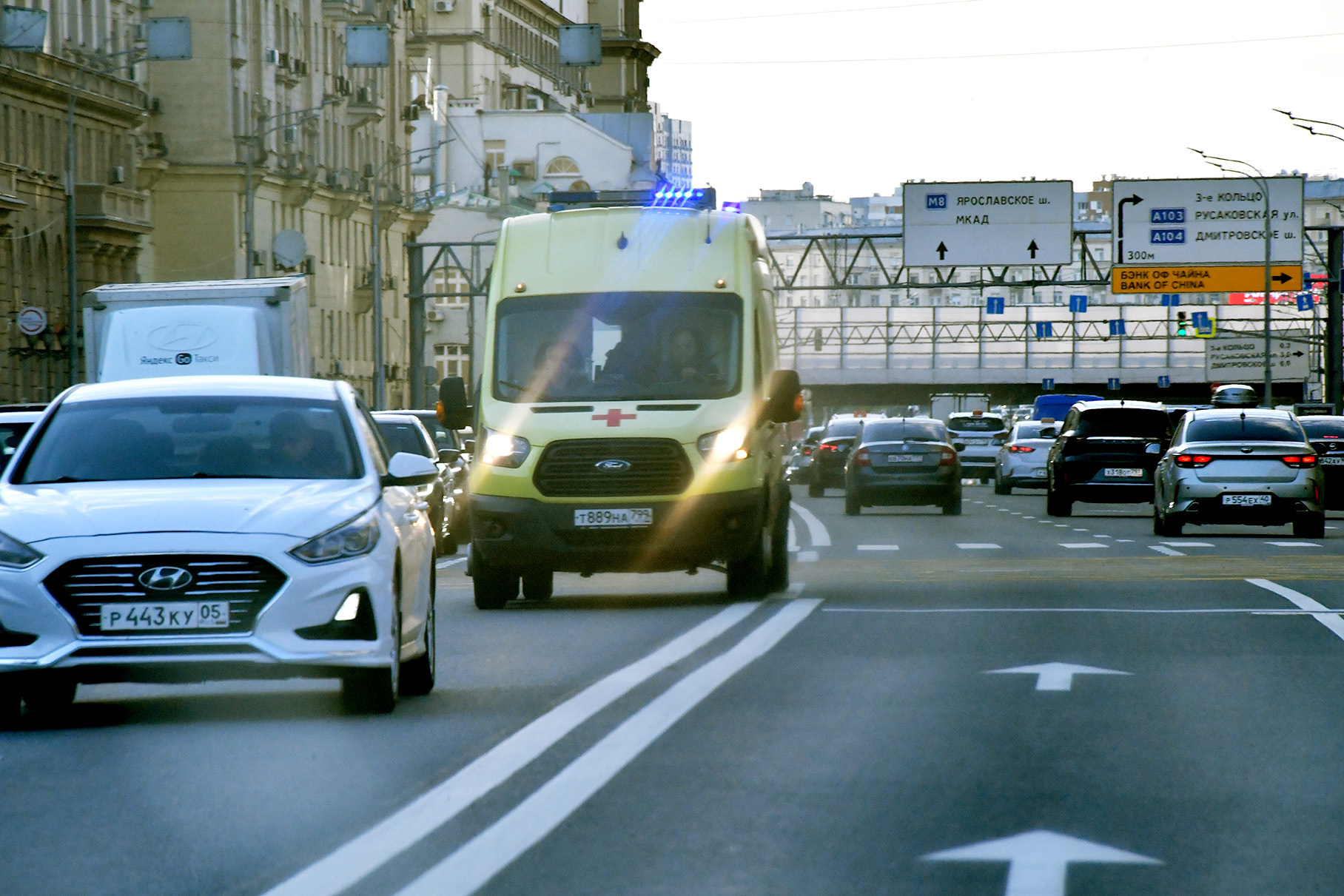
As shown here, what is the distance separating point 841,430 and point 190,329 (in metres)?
27.1

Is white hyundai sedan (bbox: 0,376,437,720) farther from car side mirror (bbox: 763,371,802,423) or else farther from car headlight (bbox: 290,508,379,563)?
car side mirror (bbox: 763,371,802,423)

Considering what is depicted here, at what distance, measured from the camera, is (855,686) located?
1298 centimetres

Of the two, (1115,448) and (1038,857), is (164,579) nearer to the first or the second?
(1038,857)

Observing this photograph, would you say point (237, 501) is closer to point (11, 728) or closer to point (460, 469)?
point (11, 728)

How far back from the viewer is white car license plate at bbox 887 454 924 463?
4209 cm

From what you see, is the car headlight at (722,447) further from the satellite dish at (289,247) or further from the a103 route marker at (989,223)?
the satellite dish at (289,247)

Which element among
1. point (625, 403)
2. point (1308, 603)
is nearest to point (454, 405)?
point (625, 403)

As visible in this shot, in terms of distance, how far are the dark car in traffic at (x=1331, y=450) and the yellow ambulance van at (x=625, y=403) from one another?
2265 centimetres

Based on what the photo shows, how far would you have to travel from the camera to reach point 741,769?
9727mm

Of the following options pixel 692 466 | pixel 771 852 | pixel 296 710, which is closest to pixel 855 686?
pixel 296 710

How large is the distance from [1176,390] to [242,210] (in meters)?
56.8

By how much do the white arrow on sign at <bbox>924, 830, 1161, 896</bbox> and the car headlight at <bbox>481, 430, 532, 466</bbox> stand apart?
11428 millimetres

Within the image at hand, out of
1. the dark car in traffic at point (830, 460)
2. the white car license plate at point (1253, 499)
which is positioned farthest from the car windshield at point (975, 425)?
the white car license plate at point (1253, 499)

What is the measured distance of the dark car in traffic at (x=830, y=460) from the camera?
5800cm
